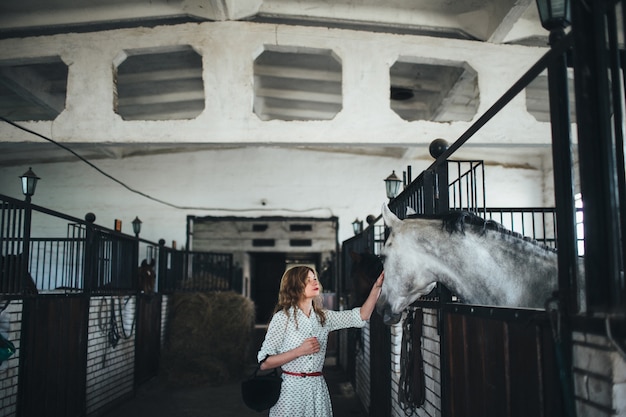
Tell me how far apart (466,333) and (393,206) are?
2252 mm

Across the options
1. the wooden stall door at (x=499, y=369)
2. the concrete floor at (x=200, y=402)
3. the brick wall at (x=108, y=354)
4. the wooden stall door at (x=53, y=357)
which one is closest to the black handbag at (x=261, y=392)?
the wooden stall door at (x=499, y=369)

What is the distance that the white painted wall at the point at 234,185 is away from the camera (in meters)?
11.5

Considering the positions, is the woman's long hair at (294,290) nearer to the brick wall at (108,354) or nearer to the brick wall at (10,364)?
the brick wall at (10,364)

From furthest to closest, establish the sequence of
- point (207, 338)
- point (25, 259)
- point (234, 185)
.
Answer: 1. point (234, 185)
2. point (207, 338)
3. point (25, 259)

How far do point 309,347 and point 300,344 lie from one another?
0.09 m

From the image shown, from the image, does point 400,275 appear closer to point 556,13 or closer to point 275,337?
point 275,337

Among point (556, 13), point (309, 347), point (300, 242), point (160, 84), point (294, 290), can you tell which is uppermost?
point (160, 84)

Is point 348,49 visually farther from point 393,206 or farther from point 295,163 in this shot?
point 295,163

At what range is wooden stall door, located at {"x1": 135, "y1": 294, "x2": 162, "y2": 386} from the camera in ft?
24.1

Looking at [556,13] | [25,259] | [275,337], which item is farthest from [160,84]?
[556,13]

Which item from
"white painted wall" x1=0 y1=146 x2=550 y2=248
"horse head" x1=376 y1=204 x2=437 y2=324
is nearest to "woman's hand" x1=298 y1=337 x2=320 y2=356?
"horse head" x1=376 y1=204 x2=437 y2=324

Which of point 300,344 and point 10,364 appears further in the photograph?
point 10,364

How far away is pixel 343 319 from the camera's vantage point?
299cm

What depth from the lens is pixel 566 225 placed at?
148 centimetres
